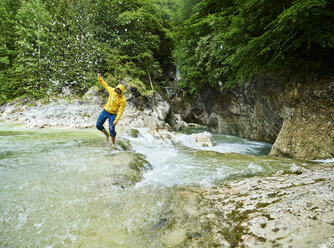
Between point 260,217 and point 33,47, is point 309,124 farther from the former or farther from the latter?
point 33,47

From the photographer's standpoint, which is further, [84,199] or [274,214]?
[84,199]

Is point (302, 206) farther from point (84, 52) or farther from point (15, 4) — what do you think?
point (15, 4)

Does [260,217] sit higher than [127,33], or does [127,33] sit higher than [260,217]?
[127,33]

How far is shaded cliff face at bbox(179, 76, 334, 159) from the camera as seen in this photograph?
511 cm

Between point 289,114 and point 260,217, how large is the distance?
6.42m

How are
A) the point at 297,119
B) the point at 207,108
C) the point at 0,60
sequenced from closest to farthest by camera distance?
the point at 297,119
the point at 0,60
the point at 207,108

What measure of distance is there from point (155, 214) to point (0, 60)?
72.9 ft

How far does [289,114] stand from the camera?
6457 millimetres

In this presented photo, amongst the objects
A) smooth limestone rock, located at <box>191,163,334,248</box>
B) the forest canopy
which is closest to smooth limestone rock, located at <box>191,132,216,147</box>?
the forest canopy

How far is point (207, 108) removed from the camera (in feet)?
54.2

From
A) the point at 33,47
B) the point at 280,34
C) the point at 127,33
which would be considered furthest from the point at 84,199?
the point at 33,47

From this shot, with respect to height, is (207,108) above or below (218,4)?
below

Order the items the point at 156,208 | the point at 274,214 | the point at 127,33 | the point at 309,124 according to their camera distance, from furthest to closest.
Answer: the point at 127,33 → the point at 309,124 → the point at 156,208 → the point at 274,214

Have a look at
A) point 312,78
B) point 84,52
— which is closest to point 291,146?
point 312,78
